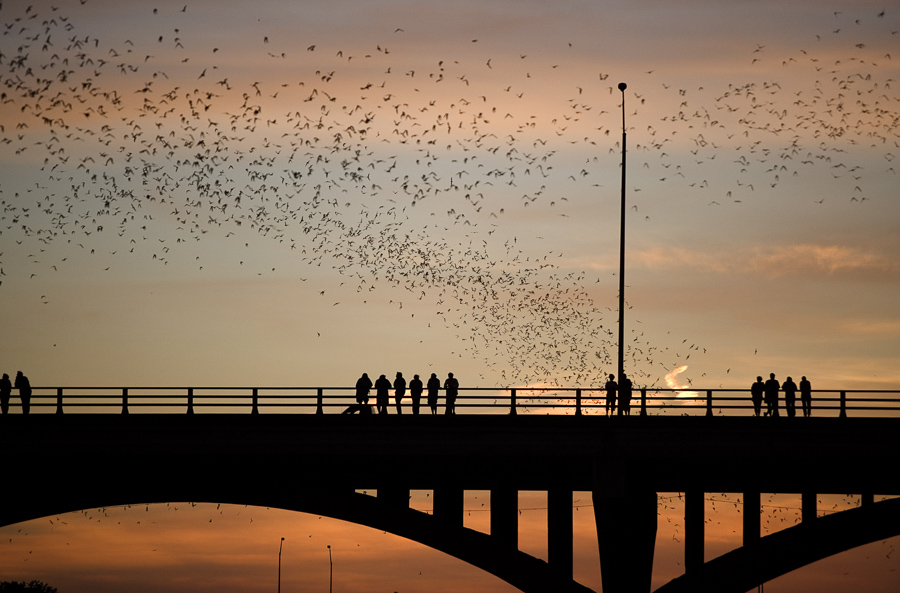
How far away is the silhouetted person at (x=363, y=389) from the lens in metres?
31.2

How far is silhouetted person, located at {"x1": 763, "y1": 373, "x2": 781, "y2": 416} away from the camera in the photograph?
105 feet

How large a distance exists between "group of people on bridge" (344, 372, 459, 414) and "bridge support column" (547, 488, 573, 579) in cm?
386

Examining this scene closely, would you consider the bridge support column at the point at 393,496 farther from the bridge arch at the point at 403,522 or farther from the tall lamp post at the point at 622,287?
the tall lamp post at the point at 622,287

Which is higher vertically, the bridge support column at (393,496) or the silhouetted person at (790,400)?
the silhouetted person at (790,400)

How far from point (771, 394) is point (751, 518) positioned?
4006 mm

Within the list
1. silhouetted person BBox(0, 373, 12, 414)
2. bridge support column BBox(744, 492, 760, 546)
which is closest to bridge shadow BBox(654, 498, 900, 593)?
bridge support column BBox(744, 492, 760, 546)

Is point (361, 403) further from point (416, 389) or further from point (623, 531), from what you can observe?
point (623, 531)

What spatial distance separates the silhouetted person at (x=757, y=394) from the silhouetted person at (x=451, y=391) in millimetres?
7958

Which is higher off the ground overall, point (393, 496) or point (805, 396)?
point (805, 396)

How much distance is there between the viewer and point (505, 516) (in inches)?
1298

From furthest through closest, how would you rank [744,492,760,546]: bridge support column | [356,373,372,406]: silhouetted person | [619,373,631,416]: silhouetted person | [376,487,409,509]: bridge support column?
[744,492,760,546]: bridge support column < [376,487,409,509]: bridge support column < [356,373,372,406]: silhouetted person < [619,373,631,416]: silhouetted person

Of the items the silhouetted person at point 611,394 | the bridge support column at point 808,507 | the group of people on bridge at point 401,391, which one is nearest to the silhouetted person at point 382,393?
the group of people on bridge at point 401,391

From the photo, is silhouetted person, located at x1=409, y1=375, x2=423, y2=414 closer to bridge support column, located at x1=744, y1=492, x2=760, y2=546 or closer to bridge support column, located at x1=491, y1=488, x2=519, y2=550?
bridge support column, located at x1=491, y1=488, x2=519, y2=550

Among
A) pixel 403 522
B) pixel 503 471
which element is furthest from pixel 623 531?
pixel 403 522
